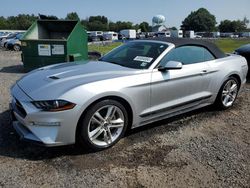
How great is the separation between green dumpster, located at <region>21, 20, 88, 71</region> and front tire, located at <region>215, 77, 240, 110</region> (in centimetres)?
541

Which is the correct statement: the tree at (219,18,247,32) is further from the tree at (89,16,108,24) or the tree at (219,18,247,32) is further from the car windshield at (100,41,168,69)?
the car windshield at (100,41,168,69)

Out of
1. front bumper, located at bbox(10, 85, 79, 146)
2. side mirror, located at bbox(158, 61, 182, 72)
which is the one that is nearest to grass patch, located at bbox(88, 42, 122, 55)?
side mirror, located at bbox(158, 61, 182, 72)

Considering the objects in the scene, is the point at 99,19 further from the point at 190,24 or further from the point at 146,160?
the point at 146,160

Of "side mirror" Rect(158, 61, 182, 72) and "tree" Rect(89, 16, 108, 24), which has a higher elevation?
"tree" Rect(89, 16, 108, 24)

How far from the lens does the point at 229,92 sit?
5727 mm

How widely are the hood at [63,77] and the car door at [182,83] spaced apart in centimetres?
50

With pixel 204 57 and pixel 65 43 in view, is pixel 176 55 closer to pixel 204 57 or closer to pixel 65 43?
pixel 204 57

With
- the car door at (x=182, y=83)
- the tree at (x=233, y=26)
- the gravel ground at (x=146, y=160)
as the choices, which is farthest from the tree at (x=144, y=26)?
the gravel ground at (x=146, y=160)

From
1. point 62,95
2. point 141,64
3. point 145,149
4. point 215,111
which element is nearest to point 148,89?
point 141,64

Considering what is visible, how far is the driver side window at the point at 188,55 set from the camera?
466cm

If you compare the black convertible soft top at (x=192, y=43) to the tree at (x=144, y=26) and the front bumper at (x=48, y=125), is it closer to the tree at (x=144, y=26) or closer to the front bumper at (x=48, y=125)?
the front bumper at (x=48, y=125)

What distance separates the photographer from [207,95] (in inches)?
204

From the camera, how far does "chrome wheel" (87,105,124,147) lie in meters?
3.81

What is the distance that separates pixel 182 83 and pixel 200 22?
139551 millimetres
